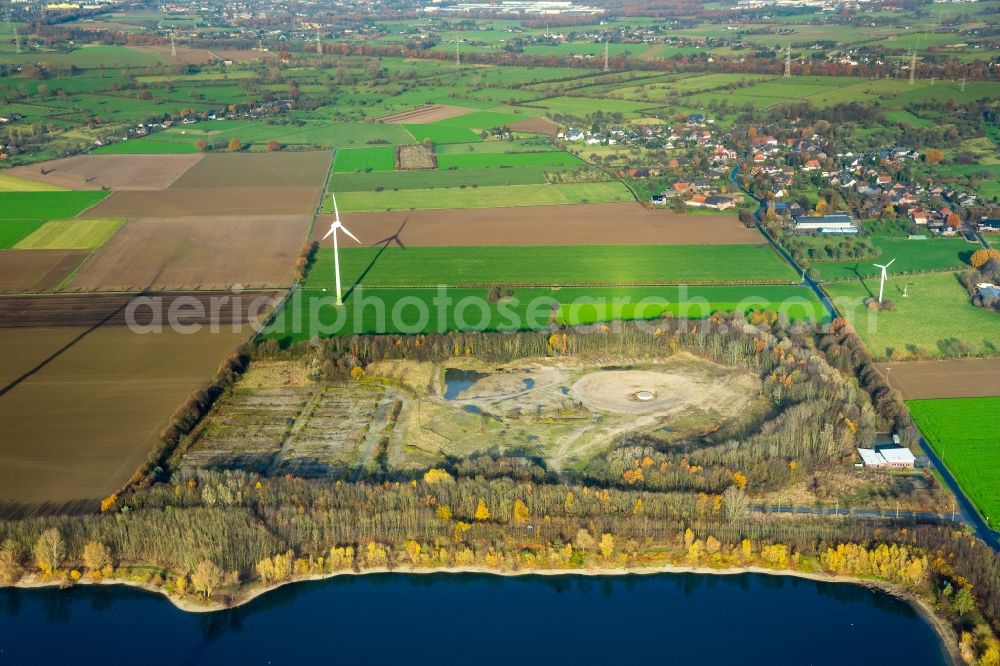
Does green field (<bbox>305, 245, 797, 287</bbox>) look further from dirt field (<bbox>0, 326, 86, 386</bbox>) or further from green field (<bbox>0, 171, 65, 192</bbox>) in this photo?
green field (<bbox>0, 171, 65, 192</bbox>)

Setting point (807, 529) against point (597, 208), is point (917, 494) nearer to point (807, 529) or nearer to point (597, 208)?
point (807, 529)

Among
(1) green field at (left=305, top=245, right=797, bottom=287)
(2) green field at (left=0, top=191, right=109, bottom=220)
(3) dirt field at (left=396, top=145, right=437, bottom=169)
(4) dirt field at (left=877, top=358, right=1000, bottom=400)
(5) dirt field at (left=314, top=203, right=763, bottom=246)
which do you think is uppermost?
(3) dirt field at (left=396, top=145, right=437, bottom=169)

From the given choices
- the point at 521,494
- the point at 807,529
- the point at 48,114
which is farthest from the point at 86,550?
the point at 48,114

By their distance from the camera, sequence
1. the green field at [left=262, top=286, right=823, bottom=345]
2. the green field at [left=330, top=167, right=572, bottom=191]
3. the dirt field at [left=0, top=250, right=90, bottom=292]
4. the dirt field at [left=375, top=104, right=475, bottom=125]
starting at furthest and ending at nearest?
the dirt field at [left=375, top=104, right=475, bottom=125] → the green field at [left=330, top=167, right=572, bottom=191] → the dirt field at [left=0, top=250, right=90, bottom=292] → the green field at [left=262, top=286, right=823, bottom=345]

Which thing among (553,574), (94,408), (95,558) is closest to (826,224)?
(553,574)

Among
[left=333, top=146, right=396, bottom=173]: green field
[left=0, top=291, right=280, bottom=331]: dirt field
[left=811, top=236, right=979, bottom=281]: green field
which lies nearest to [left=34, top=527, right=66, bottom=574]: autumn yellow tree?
[left=0, top=291, right=280, bottom=331]: dirt field

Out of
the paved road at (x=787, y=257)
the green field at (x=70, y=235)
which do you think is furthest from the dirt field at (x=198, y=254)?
the paved road at (x=787, y=257)

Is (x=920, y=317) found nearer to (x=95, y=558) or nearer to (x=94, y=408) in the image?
(x=94, y=408)
